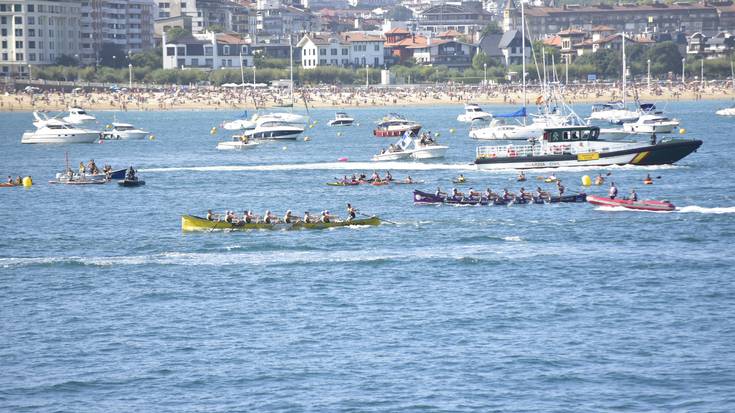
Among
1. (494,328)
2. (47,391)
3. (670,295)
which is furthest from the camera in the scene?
(670,295)

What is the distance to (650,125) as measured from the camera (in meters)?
135

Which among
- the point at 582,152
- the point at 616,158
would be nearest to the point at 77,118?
the point at 582,152

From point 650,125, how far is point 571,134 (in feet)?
135

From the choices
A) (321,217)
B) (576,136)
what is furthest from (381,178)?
(321,217)

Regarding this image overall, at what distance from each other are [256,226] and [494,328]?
81.1 feet

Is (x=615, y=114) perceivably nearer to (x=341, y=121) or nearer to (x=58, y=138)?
(x=341, y=121)

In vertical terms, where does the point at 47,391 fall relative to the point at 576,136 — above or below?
below

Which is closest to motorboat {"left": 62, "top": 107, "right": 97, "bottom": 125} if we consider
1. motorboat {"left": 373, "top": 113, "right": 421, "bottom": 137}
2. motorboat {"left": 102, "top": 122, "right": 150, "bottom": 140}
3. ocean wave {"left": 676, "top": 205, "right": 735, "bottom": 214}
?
motorboat {"left": 102, "top": 122, "right": 150, "bottom": 140}

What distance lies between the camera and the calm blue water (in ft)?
140

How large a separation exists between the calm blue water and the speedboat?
60.7m

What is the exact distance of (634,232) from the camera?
69875mm

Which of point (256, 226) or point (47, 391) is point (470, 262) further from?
point (47, 391)

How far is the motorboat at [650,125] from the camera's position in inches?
5285

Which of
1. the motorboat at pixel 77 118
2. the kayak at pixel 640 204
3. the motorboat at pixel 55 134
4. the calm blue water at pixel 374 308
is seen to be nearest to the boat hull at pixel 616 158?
the calm blue water at pixel 374 308
